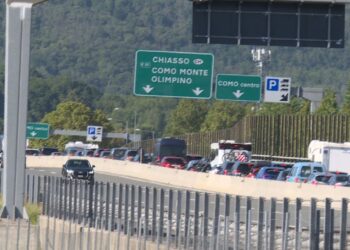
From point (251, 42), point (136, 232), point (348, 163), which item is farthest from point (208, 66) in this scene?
point (136, 232)

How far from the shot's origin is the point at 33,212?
31734 millimetres

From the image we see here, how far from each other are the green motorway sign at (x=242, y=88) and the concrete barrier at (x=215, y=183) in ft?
12.7

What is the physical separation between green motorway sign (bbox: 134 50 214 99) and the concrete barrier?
6262 mm

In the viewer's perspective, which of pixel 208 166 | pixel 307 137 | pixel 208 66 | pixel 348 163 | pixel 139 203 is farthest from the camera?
pixel 307 137

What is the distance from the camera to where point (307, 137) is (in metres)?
111

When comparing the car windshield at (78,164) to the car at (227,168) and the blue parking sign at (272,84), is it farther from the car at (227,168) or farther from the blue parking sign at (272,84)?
the blue parking sign at (272,84)

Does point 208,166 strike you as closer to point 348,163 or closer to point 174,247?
point 348,163

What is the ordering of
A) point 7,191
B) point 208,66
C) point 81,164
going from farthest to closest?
point 81,164 → point 208,66 → point 7,191

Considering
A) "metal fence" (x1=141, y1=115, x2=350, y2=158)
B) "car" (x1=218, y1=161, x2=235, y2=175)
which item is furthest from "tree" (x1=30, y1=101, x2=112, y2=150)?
"car" (x1=218, y1=161, x2=235, y2=175)

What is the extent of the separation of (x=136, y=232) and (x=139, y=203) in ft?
5.45

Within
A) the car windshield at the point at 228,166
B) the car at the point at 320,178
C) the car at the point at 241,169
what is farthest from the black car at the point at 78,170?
the car at the point at 320,178

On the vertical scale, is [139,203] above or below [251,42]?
below

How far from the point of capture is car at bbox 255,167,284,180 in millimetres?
63562

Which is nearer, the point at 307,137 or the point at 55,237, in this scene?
the point at 55,237
